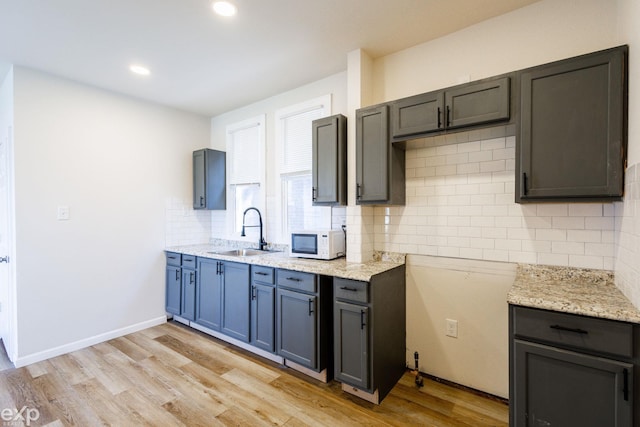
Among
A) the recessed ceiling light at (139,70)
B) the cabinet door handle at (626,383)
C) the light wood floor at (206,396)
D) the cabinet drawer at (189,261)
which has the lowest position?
the light wood floor at (206,396)

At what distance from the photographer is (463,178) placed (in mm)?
2297

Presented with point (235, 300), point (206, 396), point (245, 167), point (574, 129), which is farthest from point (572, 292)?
point (245, 167)

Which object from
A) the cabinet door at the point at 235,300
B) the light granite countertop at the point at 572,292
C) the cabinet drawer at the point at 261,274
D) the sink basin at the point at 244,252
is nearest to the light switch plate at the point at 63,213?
the sink basin at the point at 244,252

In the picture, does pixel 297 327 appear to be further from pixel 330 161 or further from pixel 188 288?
pixel 188 288

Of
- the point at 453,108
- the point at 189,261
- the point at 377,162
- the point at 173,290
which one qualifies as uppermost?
the point at 453,108

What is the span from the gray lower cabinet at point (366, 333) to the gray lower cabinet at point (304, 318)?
0.16 meters

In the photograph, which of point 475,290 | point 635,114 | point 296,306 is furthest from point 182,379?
point 635,114

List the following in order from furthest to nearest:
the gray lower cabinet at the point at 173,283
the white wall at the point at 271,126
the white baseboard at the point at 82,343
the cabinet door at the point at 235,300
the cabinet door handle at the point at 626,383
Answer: the gray lower cabinet at the point at 173,283 → the white wall at the point at 271,126 → the cabinet door at the point at 235,300 → the white baseboard at the point at 82,343 → the cabinet door handle at the point at 626,383

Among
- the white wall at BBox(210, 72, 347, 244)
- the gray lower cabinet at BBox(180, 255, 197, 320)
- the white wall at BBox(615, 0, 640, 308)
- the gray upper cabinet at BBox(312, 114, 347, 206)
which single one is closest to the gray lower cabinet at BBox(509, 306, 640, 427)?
the white wall at BBox(615, 0, 640, 308)

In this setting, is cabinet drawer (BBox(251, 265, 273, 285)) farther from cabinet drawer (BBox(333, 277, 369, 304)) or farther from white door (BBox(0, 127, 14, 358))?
white door (BBox(0, 127, 14, 358))

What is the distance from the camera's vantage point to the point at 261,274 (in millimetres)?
2742

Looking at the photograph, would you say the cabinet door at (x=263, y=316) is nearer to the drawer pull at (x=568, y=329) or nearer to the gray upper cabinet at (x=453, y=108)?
the gray upper cabinet at (x=453, y=108)

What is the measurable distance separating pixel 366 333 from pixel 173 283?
2.68m

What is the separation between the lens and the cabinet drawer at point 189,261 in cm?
345
